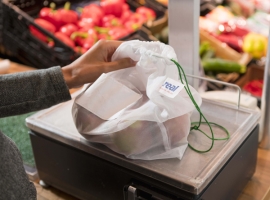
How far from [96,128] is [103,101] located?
0.05 m

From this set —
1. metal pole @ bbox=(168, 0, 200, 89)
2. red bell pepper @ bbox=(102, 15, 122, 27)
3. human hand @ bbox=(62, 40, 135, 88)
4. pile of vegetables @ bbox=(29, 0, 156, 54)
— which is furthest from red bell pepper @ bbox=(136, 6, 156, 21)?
human hand @ bbox=(62, 40, 135, 88)

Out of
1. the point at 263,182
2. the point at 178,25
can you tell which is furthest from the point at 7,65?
the point at 263,182

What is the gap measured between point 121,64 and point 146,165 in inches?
7.5

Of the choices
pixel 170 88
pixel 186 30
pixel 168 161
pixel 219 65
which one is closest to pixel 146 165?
pixel 168 161

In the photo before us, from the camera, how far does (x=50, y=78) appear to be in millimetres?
656

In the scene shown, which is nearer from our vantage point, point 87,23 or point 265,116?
point 265,116

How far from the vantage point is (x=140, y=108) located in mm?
688

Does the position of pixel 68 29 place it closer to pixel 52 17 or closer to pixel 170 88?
pixel 52 17

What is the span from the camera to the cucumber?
1.48 metres

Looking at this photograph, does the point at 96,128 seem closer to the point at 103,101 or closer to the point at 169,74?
the point at 103,101

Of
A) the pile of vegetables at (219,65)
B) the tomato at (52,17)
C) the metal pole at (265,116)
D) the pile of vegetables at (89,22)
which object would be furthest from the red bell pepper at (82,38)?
the metal pole at (265,116)

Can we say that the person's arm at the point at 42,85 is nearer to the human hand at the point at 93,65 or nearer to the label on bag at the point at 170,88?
the human hand at the point at 93,65

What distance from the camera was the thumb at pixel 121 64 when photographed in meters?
0.70

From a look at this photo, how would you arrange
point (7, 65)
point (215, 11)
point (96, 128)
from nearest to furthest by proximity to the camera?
point (96, 128)
point (7, 65)
point (215, 11)
